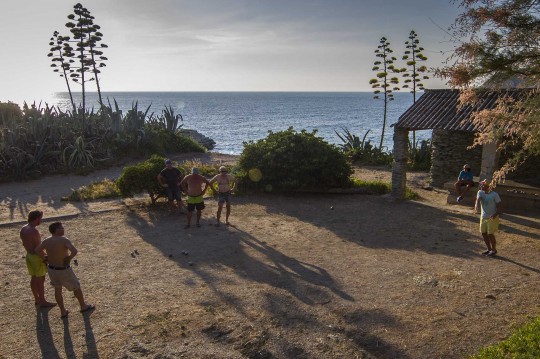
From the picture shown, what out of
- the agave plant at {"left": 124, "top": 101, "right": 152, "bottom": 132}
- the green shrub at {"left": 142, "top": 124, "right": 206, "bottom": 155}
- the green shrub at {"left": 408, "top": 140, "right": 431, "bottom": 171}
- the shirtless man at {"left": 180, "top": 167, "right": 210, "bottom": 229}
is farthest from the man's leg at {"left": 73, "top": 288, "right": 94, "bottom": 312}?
the agave plant at {"left": 124, "top": 101, "right": 152, "bottom": 132}

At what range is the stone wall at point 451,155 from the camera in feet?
56.9

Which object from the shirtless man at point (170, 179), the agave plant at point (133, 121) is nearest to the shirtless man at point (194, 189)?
the shirtless man at point (170, 179)

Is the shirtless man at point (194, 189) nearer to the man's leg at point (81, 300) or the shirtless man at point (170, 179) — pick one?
the shirtless man at point (170, 179)

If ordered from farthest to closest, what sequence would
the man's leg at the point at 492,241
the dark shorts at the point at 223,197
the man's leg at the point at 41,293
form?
the dark shorts at the point at 223,197 → the man's leg at the point at 492,241 → the man's leg at the point at 41,293

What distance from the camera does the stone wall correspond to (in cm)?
1735

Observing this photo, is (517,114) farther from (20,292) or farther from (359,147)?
(359,147)

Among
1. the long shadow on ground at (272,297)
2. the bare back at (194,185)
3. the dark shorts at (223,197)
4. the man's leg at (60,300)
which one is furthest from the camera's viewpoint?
the dark shorts at (223,197)

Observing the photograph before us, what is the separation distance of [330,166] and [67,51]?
56.9 ft

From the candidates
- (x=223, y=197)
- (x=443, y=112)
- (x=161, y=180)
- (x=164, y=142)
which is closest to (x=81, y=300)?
(x=223, y=197)

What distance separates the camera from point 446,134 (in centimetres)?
1784

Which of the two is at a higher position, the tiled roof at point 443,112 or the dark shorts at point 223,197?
the tiled roof at point 443,112

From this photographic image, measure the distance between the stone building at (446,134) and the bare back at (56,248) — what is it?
1023cm

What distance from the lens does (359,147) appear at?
2502 centimetres

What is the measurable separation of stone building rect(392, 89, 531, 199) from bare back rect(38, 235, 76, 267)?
1023 cm
